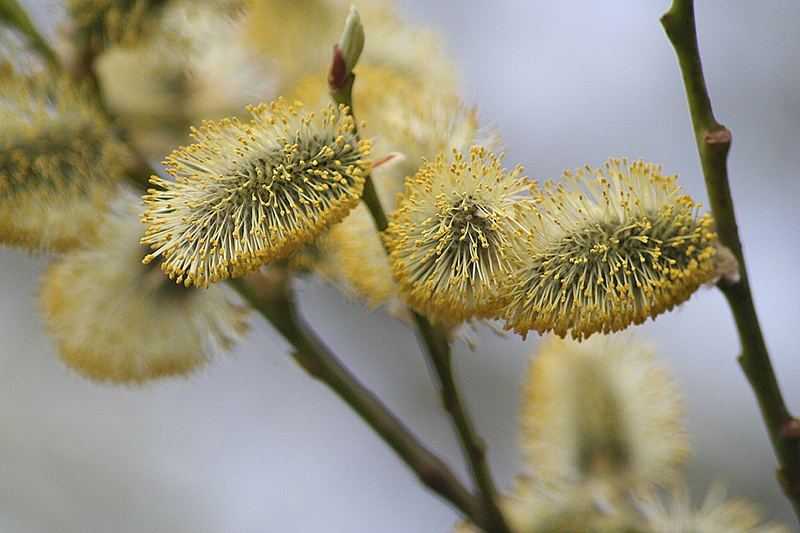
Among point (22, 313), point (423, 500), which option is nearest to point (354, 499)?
point (423, 500)

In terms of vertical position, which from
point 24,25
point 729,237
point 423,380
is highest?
Result: point 24,25

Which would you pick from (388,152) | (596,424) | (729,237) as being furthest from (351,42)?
(596,424)

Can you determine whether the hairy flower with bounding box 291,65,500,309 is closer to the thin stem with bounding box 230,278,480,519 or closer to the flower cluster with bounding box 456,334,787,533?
the thin stem with bounding box 230,278,480,519

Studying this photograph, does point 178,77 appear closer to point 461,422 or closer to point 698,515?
point 461,422

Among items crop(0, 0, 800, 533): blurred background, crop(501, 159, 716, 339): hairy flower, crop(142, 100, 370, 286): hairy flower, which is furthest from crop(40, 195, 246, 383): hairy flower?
crop(0, 0, 800, 533): blurred background

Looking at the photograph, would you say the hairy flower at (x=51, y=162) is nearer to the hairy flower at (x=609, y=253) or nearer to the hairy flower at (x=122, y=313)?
the hairy flower at (x=122, y=313)

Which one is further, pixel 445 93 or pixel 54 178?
pixel 445 93

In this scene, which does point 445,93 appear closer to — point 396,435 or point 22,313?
point 396,435
